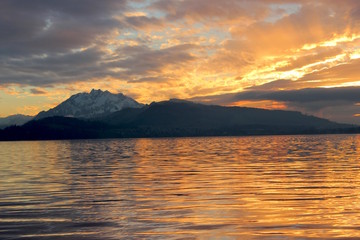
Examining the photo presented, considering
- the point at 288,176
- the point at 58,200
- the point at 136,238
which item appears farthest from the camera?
the point at 288,176

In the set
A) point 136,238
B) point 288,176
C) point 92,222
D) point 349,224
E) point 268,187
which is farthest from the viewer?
point 288,176

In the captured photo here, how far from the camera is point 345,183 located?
4034cm

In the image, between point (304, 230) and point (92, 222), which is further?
point (92, 222)

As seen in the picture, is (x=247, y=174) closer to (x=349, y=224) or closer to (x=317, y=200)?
(x=317, y=200)

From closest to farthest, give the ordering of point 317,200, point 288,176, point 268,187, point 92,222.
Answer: point 92,222 < point 317,200 < point 268,187 < point 288,176

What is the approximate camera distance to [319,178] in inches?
1784

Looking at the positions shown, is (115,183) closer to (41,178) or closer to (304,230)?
(41,178)

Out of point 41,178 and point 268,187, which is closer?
point 268,187

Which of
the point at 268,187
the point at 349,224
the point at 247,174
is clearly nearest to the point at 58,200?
the point at 268,187

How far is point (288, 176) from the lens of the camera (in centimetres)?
4778

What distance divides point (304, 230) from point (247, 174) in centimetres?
2979

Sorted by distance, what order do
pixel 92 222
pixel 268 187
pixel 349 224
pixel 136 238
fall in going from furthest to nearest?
pixel 268 187 → pixel 92 222 → pixel 349 224 → pixel 136 238

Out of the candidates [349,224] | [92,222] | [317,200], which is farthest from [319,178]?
[92,222]

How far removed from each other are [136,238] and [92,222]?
4838mm
